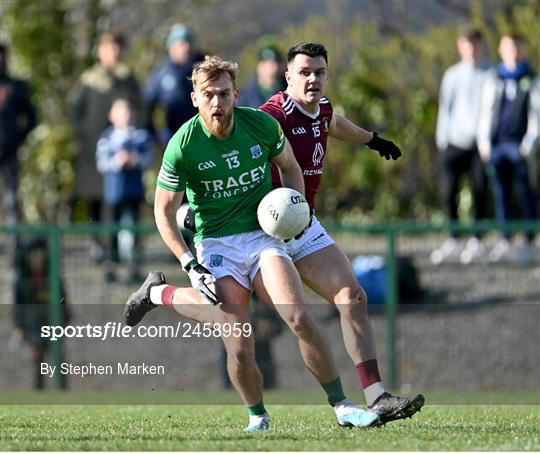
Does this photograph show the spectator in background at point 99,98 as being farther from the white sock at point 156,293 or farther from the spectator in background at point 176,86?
the white sock at point 156,293

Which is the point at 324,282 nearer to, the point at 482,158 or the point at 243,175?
the point at 243,175

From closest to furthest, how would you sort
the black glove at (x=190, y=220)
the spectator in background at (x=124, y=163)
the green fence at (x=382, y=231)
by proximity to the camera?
the black glove at (x=190, y=220), the green fence at (x=382, y=231), the spectator in background at (x=124, y=163)

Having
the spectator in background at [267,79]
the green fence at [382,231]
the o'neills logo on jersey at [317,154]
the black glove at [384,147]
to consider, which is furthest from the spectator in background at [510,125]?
the o'neills logo on jersey at [317,154]

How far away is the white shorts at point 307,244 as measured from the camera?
361 inches

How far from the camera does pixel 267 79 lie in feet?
48.3

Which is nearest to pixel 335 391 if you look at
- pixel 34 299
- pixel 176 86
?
pixel 34 299

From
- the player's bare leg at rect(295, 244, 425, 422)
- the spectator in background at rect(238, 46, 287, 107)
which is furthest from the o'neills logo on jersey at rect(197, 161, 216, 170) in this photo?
the spectator in background at rect(238, 46, 287, 107)

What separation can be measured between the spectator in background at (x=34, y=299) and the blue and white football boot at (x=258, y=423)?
17.0ft

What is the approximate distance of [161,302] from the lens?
968 centimetres

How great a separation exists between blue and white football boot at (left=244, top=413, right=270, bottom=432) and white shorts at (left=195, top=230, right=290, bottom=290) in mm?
787

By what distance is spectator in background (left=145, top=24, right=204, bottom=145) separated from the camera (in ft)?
51.6

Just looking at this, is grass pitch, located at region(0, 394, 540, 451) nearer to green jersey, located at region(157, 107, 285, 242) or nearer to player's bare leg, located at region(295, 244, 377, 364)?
player's bare leg, located at region(295, 244, 377, 364)

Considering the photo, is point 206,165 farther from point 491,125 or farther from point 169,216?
point 491,125

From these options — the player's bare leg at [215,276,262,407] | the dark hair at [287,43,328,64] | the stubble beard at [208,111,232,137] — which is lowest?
the player's bare leg at [215,276,262,407]
